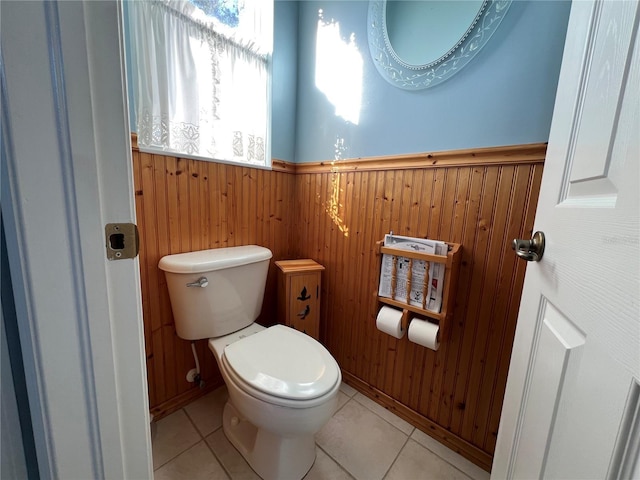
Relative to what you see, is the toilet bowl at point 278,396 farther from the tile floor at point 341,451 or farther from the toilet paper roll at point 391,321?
the toilet paper roll at point 391,321

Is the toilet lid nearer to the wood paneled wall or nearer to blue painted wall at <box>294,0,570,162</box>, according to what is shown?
the wood paneled wall

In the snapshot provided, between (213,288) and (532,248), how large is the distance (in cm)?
111

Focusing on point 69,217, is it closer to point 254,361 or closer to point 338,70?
point 254,361

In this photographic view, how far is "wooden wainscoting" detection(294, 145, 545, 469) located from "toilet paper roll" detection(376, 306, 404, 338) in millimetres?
125

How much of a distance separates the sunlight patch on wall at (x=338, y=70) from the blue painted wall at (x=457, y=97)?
3 cm

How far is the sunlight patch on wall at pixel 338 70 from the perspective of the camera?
4.09 feet

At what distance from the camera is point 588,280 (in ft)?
1.18

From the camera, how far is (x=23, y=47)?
11.0 inches

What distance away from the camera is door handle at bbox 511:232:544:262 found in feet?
1.77

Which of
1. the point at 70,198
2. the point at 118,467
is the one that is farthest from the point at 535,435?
the point at 70,198

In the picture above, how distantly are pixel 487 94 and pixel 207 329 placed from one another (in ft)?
4.84

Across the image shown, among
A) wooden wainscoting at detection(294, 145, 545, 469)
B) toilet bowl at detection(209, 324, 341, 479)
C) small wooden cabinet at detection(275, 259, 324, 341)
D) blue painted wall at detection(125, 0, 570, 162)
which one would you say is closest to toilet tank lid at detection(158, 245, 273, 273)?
small wooden cabinet at detection(275, 259, 324, 341)

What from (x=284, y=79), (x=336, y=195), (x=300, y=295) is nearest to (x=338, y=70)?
(x=284, y=79)

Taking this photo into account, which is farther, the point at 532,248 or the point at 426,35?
the point at 426,35
